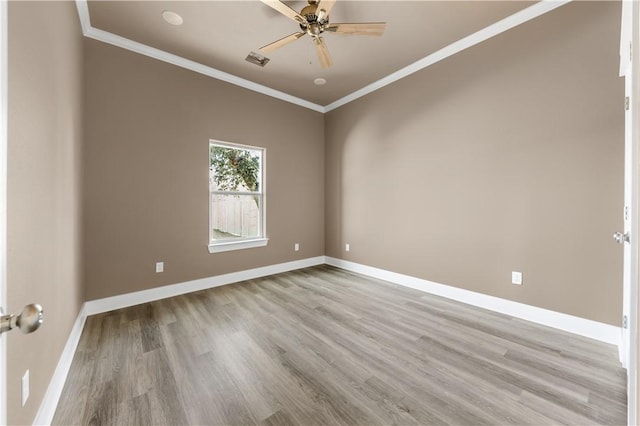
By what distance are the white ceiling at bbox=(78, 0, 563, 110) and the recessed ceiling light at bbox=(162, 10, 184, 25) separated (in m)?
0.04

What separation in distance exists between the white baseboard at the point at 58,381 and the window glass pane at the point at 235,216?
180 cm

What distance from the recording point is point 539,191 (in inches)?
100

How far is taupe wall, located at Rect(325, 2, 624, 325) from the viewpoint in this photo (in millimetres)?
2227

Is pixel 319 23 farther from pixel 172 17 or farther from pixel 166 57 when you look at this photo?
pixel 166 57

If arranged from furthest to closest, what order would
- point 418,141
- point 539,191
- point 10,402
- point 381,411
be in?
point 418,141, point 539,191, point 381,411, point 10,402

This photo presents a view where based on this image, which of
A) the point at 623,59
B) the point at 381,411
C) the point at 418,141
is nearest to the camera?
the point at 381,411

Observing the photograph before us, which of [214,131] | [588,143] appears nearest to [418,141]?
[588,143]

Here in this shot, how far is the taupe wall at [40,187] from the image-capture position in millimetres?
1045

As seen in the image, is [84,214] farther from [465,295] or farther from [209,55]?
[465,295]

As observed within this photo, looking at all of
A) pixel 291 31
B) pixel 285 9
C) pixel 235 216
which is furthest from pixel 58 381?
pixel 291 31

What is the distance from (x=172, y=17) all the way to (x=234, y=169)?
1.90m

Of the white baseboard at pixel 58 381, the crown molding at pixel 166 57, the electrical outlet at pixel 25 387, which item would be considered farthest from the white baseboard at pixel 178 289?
the crown molding at pixel 166 57

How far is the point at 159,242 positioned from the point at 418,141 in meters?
3.62

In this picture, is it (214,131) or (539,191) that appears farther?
(214,131)
